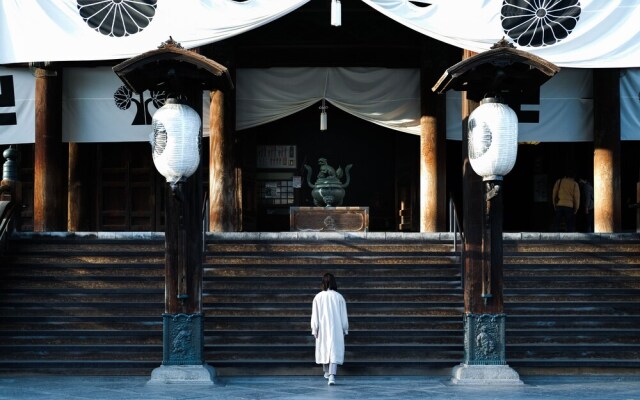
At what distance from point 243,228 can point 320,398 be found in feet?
29.1

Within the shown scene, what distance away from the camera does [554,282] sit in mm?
14844

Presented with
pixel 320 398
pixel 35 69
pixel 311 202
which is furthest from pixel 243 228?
pixel 320 398

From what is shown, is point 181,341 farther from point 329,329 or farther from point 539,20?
point 539,20

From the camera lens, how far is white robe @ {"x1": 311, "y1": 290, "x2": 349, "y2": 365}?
12125 millimetres

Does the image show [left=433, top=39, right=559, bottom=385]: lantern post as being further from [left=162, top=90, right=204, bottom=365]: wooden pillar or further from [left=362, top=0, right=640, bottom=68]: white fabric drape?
[left=162, top=90, right=204, bottom=365]: wooden pillar

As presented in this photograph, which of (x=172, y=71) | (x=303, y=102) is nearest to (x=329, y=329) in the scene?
(x=172, y=71)

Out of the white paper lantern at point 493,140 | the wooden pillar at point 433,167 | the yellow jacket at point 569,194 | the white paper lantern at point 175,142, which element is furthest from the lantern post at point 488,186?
the yellow jacket at point 569,194

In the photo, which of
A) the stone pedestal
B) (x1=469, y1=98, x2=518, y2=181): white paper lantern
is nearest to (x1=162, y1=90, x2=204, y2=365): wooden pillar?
(x1=469, y1=98, x2=518, y2=181): white paper lantern

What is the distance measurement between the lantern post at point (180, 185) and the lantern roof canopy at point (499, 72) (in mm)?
2725

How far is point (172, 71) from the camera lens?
1205 centimetres

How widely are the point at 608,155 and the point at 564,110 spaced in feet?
4.25

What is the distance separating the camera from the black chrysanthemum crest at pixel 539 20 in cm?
1485

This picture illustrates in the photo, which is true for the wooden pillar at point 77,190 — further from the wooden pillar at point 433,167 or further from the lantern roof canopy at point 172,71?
the lantern roof canopy at point 172,71

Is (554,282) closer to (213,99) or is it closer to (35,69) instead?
(213,99)
